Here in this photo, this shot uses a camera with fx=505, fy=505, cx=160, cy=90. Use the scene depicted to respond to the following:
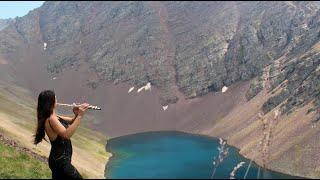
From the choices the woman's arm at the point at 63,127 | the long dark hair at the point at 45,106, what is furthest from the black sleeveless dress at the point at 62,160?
the long dark hair at the point at 45,106

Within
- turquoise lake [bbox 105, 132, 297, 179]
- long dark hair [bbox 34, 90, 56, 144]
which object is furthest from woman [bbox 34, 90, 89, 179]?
turquoise lake [bbox 105, 132, 297, 179]

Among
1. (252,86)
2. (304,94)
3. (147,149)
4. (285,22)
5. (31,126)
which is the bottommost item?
(31,126)

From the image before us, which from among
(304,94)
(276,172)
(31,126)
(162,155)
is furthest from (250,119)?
(31,126)

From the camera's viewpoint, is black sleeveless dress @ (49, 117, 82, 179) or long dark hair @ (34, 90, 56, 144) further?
long dark hair @ (34, 90, 56, 144)

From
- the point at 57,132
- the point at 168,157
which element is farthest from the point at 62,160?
the point at 168,157

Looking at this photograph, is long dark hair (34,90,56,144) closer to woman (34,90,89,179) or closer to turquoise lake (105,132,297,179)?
woman (34,90,89,179)

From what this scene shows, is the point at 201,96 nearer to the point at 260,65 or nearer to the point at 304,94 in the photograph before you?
the point at 260,65

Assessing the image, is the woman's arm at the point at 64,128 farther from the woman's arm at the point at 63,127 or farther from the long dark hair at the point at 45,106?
the long dark hair at the point at 45,106
